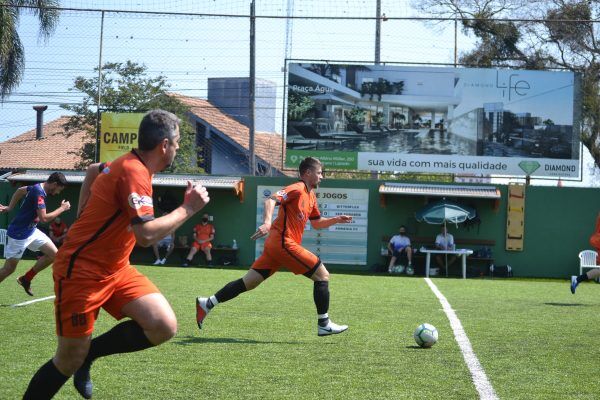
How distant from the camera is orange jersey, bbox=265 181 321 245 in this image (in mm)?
9398

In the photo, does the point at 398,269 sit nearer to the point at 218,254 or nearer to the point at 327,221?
the point at 218,254

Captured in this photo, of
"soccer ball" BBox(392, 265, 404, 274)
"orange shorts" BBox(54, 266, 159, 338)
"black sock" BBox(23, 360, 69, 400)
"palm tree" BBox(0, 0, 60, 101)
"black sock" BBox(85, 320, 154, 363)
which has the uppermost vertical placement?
"palm tree" BBox(0, 0, 60, 101)

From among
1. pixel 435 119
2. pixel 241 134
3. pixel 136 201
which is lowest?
pixel 136 201

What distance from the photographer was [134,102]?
29.4 meters

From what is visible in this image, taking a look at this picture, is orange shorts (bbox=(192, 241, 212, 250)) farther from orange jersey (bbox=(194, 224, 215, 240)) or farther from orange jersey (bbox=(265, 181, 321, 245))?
orange jersey (bbox=(265, 181, 321, 245))

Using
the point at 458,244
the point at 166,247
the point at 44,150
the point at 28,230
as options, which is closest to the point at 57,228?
the point at 166,247

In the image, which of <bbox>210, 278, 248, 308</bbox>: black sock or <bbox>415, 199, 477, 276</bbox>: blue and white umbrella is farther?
<bbox>415, 199, 477, 276</bbox>: blue and white umbrella

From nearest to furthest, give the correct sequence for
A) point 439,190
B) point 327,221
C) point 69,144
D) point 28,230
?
point 327,221, point 28,230, point 439,190, point 69,144

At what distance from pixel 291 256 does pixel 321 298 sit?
1.79ft

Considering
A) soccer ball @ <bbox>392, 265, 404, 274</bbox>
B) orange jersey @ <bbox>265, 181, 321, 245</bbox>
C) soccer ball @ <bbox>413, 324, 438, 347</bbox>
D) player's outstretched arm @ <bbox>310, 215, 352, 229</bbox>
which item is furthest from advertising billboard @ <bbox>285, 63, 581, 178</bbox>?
soccer ball @ <bbox>413, 324, 438, 347</bbox>

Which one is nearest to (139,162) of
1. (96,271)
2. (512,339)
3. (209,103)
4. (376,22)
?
(96,271)

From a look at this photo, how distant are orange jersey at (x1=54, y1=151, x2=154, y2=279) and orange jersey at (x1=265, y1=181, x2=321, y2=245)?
4340 millimetres

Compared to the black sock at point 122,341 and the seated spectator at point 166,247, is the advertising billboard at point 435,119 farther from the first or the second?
the black sock at point 122,341

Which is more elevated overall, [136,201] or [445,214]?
[136,201]
